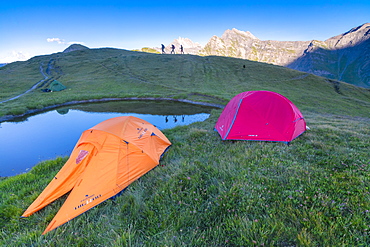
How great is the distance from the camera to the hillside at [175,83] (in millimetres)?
35062

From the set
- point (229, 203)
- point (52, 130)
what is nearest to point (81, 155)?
point (229, 203)

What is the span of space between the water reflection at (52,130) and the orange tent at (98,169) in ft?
25.5

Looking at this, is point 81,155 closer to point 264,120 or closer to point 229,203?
point 229,203

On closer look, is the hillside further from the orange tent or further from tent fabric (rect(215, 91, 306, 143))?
the orange tent

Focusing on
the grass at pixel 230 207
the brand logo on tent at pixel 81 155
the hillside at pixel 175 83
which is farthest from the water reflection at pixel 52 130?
the brand logo on tent at pixel 81 155

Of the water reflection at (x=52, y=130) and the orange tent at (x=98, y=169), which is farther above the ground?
the orange tent at (x=98, y=169)

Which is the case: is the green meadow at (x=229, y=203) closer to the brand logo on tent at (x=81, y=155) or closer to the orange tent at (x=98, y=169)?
the orange tent at (x=98, y=169)

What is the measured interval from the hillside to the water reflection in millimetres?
5936

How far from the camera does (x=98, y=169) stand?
648 centimetres

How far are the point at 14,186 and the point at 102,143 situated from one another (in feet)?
14.4

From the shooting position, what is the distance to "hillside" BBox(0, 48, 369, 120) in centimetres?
3506

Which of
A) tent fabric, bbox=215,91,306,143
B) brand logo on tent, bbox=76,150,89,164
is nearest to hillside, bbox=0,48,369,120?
tent fabric, bbox=215,91,306,143

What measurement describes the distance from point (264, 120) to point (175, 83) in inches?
1743

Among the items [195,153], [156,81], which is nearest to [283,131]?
[195,153]
